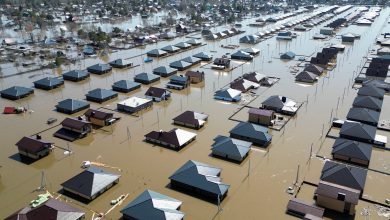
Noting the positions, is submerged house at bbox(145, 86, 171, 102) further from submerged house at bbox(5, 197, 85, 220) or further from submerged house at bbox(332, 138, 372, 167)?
submerged house at bbox(5, 197, 85, 220)

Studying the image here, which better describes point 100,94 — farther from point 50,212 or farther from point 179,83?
point 50,212

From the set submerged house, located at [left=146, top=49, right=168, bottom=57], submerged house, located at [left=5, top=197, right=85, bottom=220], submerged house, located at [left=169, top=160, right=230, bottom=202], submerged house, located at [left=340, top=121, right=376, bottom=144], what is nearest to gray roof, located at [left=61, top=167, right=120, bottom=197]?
submerged house, located at [left=5, top=197, right=85, bottom=220]

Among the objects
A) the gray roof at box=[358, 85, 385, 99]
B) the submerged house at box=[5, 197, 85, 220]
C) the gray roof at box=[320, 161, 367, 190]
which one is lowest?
the gray roof at box=[320, 161, 367, 190]

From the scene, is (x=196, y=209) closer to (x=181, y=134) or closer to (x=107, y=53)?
(x=181, y=134)

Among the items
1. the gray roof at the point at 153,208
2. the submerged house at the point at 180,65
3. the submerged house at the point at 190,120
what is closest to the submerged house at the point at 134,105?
the submerged house at the point at 190,120

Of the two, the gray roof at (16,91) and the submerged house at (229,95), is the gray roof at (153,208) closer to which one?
the submerged house at (229,95)

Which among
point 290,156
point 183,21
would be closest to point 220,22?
point 183,21

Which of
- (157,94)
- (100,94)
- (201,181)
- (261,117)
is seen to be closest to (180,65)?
(157,94)
